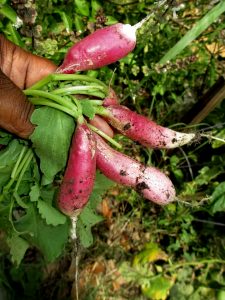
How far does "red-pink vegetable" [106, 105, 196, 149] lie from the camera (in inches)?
62.7

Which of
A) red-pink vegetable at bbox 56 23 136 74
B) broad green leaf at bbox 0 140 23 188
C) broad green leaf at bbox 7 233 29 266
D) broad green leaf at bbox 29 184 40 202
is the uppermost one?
red-pink vegetable at bbox 56 23 136 74

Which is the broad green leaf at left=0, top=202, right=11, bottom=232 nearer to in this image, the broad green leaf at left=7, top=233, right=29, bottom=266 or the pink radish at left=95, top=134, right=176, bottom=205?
the broad green leaf at left=7, top=233, right=29, bottom=266

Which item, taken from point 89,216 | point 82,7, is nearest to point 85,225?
point 89,216

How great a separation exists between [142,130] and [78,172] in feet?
0.97

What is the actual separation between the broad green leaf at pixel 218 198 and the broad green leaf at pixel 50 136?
87 cm

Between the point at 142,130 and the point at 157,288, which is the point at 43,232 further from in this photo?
the point at 157,288

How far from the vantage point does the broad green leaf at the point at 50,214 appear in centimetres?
159

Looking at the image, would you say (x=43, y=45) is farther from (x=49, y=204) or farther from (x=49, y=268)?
(x=49, y=268)

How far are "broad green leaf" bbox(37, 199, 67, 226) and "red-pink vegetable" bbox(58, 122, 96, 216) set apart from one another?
0.05 meters

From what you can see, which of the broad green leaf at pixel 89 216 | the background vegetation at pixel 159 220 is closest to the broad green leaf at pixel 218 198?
the background vegetation at pixel 159 220

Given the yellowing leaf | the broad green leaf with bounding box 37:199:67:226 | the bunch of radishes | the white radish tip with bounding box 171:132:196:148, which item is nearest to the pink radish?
the bunch of radishes

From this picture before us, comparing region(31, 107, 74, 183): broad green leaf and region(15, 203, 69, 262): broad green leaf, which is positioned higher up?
region(31, 107, 74, 183): broad green leaf

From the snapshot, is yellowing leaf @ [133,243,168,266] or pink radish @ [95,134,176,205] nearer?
pink radish @ [95,134,176,205]

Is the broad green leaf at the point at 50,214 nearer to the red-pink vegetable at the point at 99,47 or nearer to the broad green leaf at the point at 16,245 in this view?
the broad green leaf at the point at 16,245
